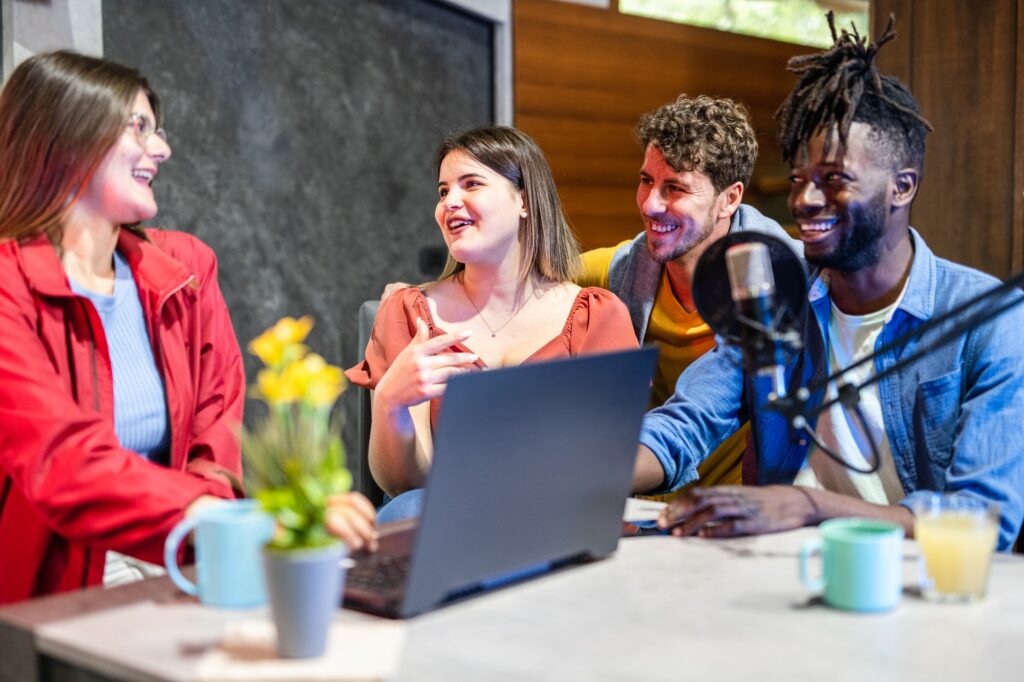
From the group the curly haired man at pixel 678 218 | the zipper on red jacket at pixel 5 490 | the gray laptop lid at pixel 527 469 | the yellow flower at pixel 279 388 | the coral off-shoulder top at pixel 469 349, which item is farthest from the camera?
the curly haired man at pixel 678 218

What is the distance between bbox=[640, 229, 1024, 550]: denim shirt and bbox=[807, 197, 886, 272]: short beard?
0.08m

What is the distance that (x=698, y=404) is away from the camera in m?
1.79

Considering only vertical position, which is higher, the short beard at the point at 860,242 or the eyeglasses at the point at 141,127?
the eyeglasses at the point at 141,127

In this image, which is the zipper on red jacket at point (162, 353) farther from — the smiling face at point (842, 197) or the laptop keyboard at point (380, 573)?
the smiling face at point (842, 197)

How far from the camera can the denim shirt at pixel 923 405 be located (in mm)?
1504

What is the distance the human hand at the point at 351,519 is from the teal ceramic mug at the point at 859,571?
17.2 inches

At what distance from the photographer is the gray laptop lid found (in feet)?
3.44

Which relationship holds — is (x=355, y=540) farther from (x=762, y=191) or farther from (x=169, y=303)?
(x=762, y=191)

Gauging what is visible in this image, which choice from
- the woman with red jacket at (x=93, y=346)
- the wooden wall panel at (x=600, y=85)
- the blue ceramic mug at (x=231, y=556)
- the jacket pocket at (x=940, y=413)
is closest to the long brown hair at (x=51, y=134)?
the woman with red jacket at (x=93, y=346)

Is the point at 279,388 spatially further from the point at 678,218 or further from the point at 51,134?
the point at 678,218

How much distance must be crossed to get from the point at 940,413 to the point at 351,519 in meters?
0.91

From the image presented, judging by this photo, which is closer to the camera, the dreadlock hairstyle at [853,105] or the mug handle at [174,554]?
the mug handle at [174,554]

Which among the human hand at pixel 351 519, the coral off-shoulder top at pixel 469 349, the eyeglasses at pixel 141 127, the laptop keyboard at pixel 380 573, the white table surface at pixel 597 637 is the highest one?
the eyeglasses at pixel 141 127

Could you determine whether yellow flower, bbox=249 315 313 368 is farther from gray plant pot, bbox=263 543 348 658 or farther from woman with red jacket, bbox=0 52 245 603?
woman with red jacket, bbox=0 52 245 603
